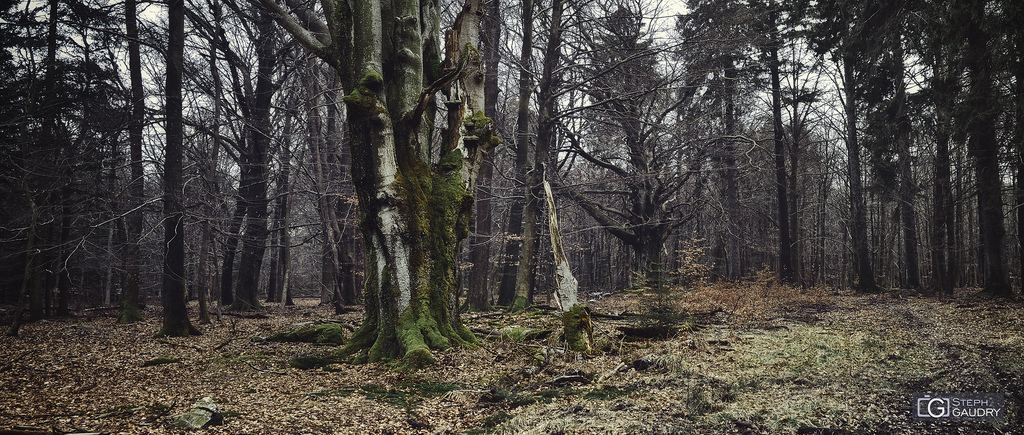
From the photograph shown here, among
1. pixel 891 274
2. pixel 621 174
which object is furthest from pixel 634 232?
pixel 891 274

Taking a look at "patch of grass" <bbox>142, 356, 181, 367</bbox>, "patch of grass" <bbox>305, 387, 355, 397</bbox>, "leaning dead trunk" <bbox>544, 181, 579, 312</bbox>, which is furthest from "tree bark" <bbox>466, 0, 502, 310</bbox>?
"patch of grass" <bbox>305, 387, 355, 397</bbox>

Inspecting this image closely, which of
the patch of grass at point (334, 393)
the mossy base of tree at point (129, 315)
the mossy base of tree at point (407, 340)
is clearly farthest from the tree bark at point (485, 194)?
the patch of grass at point (334, 393)

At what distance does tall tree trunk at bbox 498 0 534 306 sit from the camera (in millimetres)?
14391

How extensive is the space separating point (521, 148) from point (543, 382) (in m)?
10.1

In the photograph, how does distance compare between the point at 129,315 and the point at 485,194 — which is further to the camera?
the point at 485,194

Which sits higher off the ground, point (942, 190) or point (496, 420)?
point (942, 190)

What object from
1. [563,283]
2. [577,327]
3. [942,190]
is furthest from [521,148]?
[942,190]

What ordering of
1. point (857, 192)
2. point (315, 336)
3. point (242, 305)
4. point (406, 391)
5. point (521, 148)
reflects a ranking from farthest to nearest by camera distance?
point (857, 192), point (242, 305), point (521, 148), point (315, 336), point (406, 391)

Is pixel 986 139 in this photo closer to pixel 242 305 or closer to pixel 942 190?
pixel 942 190

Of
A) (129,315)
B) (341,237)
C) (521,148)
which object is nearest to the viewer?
(129,315)

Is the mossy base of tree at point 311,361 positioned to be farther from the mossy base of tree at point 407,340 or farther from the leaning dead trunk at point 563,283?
the leaning dead trunk at point 563,283

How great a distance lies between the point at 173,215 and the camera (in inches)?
384

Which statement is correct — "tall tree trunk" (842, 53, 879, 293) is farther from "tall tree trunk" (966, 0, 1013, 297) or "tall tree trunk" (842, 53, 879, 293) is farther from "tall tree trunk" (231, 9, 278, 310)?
"tall tree trunk" (231, 9, 278, 310)

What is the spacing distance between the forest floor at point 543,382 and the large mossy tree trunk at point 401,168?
73cm
